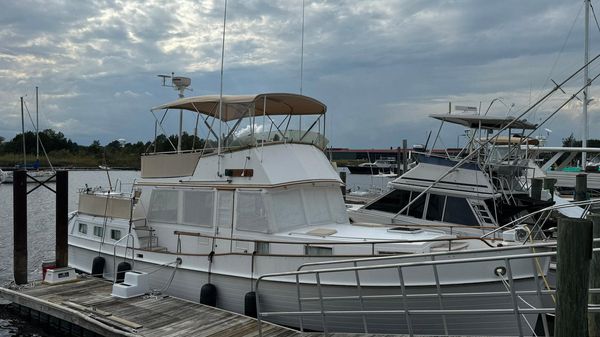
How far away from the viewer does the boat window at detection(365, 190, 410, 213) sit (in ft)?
52.9

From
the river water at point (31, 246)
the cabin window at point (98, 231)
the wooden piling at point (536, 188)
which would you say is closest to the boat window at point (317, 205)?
the cabin window at point (98, 231)

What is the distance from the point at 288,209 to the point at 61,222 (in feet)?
19.3

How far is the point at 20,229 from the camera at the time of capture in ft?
38.7

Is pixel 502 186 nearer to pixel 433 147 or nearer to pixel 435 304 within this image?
pixel 433 147

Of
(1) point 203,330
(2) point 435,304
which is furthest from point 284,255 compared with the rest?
(2) point 435,304

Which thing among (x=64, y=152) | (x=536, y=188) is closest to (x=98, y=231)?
(x=536, y=188)

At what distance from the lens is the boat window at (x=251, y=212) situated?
10.2 meters

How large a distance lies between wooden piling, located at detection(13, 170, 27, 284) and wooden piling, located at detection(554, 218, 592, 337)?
38.1ft

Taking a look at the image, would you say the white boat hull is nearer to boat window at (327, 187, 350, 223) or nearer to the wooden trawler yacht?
the wooden trawler yacht

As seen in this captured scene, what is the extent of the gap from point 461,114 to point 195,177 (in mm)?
9551

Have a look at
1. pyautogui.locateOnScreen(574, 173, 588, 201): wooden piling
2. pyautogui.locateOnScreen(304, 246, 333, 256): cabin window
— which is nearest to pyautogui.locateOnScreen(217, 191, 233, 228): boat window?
pyautogui.locateOnScreen(304, 246, 333, 256): cabin window

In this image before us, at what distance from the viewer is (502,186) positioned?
17406 mm

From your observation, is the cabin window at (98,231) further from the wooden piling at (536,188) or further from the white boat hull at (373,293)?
the wooden piling at (536,188)

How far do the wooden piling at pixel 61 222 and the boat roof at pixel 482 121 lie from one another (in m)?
11.8
